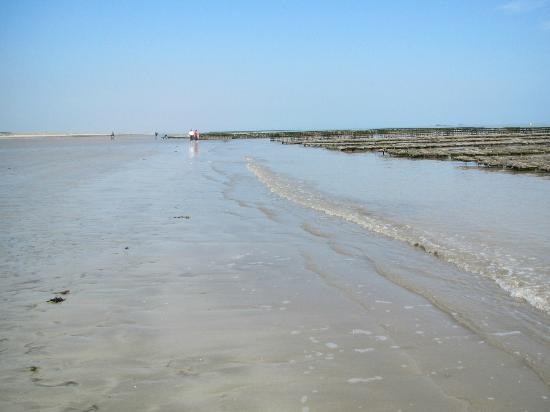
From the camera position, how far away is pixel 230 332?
205 inches

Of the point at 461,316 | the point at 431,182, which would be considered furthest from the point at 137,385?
the point at 431,182

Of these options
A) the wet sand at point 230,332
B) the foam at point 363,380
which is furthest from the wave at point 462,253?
the foam at point 363,380

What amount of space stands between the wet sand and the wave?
56 cm

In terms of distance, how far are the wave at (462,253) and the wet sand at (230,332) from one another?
564 mm

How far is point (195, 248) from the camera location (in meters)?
9.35

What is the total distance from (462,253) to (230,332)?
5506mm

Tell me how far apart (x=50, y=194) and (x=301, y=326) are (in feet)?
50.5

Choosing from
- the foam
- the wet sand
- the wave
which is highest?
the wave

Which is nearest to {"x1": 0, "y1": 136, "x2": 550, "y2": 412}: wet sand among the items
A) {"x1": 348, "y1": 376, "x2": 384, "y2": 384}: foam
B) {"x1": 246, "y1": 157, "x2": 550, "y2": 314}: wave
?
{"x1": 348, "y1": 376, "x2": 384, "y2": 384}: foam

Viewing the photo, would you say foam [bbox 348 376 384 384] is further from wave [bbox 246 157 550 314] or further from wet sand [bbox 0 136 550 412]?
wave [bbox 246 157 550 314]

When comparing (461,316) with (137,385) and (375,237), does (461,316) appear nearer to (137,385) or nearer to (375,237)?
Result: (137,385)

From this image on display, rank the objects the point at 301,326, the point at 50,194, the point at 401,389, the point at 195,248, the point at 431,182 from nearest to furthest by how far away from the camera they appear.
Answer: the point at 401,389 → the point at 301,326 → the point at 195,248 → the point at 50,194 → the point at 431,182

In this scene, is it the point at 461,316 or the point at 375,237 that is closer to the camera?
the point at 461,316

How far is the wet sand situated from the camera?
153 inches
